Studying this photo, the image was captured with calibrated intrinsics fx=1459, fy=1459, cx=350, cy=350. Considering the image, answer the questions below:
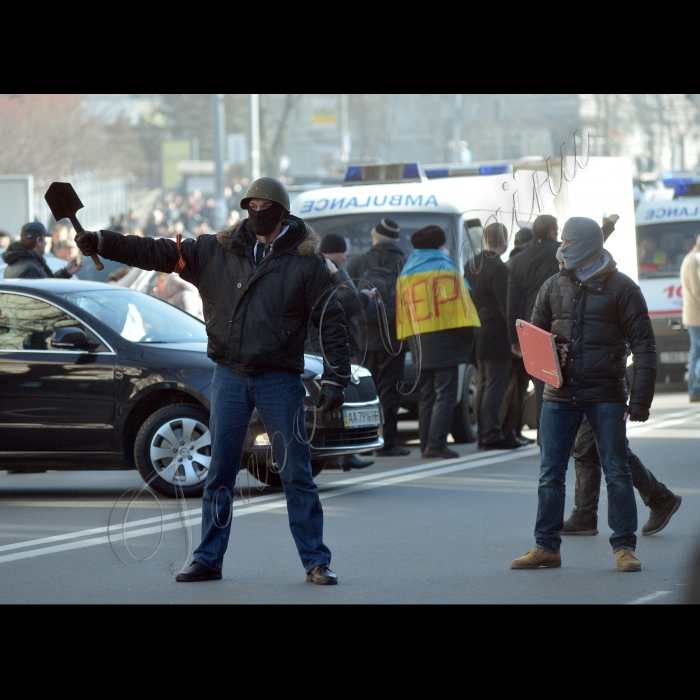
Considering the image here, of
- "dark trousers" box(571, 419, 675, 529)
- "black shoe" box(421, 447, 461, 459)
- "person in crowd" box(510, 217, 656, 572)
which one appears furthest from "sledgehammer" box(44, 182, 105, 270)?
"black shoe" box(421, 447, 461, 459)

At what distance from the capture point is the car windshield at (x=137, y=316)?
35.2 ft

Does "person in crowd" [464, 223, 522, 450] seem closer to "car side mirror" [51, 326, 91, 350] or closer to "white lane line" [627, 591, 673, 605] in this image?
"car side mirror" [51, 326, 91, 350]

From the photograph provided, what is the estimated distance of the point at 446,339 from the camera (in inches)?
487

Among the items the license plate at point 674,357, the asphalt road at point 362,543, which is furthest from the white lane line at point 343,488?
the license plate at point 674,357

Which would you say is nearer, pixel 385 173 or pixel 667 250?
pixel 385 173

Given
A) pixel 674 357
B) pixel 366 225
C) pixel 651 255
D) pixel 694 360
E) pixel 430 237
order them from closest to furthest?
1. pixel 430 237
2. pixel 366 225
3. pixel 694 360
4. pixel 674 357
5. pixel 651 255

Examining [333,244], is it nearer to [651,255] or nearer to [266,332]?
[266,332]

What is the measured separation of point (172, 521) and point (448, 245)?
547 centimetres

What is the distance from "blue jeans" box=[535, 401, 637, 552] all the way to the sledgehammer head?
2.61 metres

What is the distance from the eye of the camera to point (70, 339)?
1035 centimetres

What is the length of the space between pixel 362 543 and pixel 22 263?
606 centimetres

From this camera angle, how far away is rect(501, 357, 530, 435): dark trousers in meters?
13.1

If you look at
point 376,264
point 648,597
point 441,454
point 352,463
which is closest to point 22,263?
point 376,264
